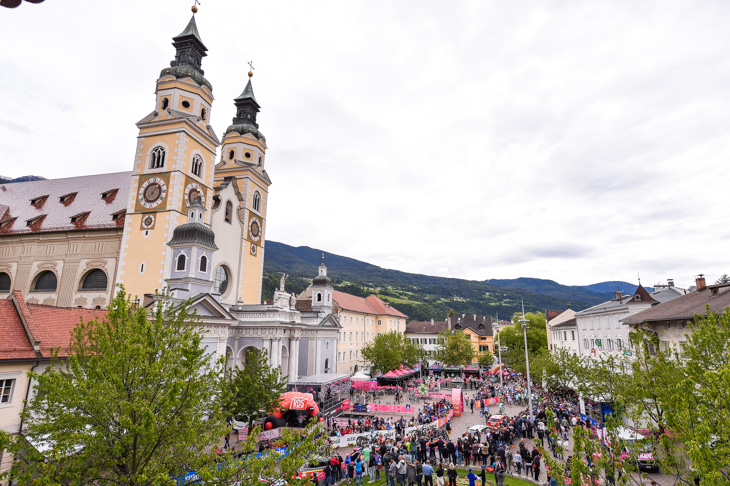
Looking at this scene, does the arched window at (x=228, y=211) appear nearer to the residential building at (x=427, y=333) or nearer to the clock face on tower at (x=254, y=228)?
the clock face on tower at (x=254, y=228)

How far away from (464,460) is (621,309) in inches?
1059

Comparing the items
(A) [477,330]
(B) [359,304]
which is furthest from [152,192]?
(A) [477,330]

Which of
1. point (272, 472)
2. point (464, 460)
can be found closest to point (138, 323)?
point (272, 472)

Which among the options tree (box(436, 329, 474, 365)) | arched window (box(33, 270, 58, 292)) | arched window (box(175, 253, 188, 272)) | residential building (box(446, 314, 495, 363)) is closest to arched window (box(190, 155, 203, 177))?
arched window (box(175, 253, 188, 272))

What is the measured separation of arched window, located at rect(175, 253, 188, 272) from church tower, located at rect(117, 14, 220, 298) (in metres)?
1.21

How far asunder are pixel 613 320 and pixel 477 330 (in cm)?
4859

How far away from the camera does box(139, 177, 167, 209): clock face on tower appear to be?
3319 cm

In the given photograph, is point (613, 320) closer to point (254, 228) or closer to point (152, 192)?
point (254, 228)

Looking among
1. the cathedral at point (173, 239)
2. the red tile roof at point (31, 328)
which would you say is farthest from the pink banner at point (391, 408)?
the red tile roof at point (31, 328)

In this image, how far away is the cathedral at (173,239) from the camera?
31484mm

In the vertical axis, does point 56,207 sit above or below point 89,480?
above

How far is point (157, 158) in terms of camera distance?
115ft

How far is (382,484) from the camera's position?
55.2 ft

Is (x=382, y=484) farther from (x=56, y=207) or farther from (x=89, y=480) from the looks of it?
(x=56, y=207)
